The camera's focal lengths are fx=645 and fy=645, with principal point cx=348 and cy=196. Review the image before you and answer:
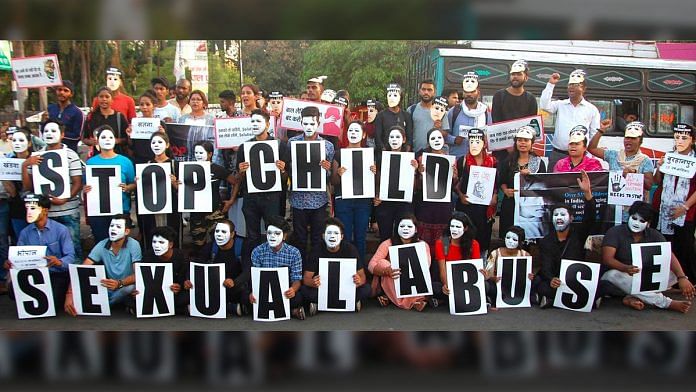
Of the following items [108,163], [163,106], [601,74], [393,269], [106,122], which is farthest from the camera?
[601,74]

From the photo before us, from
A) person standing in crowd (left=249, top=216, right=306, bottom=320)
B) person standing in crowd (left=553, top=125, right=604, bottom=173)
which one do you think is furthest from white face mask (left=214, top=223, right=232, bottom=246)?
person standing in crowd (left=553, top=125, right=604, bottom=173)

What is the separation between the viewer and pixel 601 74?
7.17 m

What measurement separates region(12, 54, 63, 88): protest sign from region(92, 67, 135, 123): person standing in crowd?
0.43 metres

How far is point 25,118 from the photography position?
19.0ft

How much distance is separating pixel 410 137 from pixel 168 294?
8.42 ft

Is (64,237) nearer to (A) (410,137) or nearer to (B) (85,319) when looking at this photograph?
(B) (85,319)

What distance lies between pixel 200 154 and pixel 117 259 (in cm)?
114

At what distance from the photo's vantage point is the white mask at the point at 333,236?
5.36 metres

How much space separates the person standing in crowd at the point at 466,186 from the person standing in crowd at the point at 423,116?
38cm

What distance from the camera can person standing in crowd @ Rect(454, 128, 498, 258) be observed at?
19.0 feet

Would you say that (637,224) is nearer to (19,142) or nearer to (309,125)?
(309,125)

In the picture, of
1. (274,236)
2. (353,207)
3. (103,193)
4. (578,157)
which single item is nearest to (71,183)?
(103,193)

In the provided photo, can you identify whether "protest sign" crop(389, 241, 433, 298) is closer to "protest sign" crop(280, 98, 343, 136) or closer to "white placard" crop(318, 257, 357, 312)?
"white placard" crop(318, 257, 357, 312)

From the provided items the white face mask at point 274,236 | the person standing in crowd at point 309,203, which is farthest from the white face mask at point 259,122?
the white face mask at point 274,236
